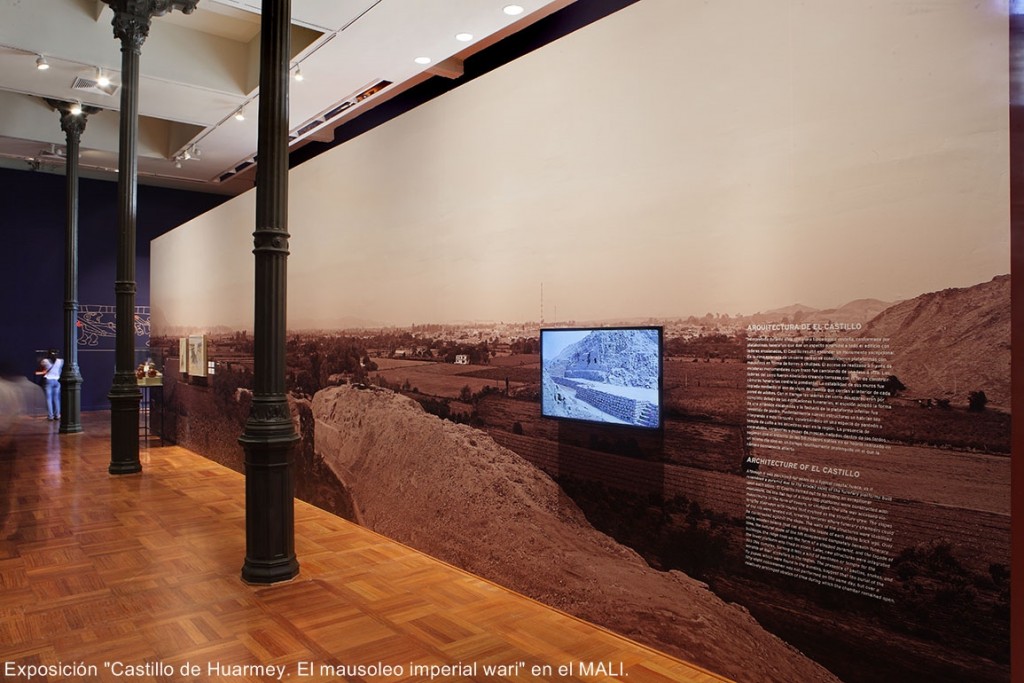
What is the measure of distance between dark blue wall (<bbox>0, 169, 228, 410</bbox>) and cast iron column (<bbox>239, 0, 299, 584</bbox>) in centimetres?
1127

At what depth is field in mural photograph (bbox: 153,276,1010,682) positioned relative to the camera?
2428 millimetres

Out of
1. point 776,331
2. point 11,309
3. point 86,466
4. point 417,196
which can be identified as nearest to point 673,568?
point 776,331

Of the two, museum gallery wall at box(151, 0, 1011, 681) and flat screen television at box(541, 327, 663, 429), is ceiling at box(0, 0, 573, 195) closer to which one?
museum gallery wall at box(151, 0, 1011, 681)

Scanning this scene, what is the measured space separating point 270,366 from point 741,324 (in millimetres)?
2769

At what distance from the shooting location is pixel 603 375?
146 inches

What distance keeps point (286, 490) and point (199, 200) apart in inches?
522

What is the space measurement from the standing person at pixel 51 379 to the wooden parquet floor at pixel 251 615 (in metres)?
7.65

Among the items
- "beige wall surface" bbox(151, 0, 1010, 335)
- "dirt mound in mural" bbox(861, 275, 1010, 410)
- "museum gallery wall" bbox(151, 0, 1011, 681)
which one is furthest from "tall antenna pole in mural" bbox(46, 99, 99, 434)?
"dirt mound in mural" bbox(861, 275, 1010, 410)

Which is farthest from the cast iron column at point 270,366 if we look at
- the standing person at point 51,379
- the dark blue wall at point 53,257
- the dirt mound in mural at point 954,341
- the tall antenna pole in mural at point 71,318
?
the dark blue wall at point 53,257

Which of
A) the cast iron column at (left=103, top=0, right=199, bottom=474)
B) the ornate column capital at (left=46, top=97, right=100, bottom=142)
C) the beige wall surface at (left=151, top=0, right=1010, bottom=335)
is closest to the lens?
the beige wall surface at (left=151, top=0, right=1010, bottom=335)

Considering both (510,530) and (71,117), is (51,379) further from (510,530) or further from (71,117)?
(510,530)

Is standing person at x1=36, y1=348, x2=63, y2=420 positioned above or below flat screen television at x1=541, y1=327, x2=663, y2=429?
Result: below

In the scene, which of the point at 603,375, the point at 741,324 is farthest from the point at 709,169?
the point at 603,375

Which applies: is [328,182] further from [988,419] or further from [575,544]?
[988,419]
